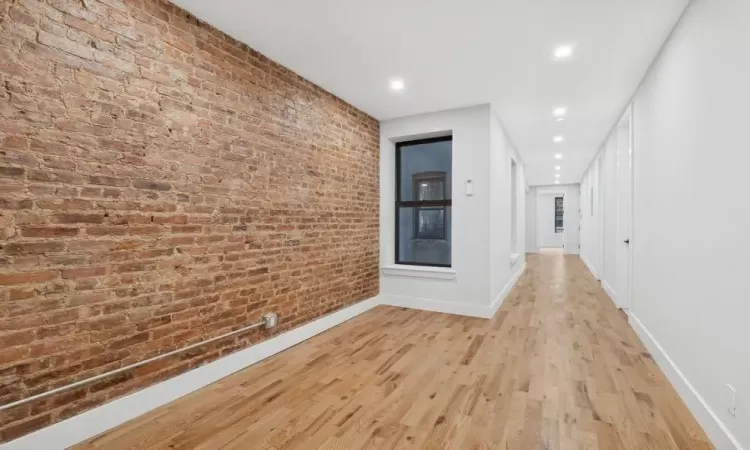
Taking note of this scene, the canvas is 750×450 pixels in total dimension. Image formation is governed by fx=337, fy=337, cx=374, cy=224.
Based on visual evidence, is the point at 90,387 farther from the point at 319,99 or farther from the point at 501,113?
the point at 501,113

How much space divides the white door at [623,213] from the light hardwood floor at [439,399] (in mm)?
1002

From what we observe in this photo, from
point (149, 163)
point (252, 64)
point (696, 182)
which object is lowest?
point (696, 182)

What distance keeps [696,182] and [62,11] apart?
3784mm

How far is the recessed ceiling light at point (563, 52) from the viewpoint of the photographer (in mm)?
2801

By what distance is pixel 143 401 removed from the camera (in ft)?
7.03

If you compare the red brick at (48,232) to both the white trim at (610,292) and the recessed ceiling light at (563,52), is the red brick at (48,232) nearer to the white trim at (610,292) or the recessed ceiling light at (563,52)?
the recessed ceiling light at (563,52)

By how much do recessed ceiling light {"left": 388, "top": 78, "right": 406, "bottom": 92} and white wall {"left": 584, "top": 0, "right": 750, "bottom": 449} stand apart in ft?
7.34

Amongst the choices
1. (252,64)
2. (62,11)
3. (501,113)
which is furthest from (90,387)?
(501,113)

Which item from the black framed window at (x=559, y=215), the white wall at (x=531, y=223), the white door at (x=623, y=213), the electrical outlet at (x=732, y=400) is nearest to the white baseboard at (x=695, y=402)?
the electrical outlet at (x=732, y=400)

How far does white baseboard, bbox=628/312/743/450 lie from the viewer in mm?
1715

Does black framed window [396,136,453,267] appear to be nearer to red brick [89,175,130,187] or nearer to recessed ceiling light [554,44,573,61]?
recessed ceiling light [554,44,573,61]

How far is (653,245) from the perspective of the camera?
2980 millimetres

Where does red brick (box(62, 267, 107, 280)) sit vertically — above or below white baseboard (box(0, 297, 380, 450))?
above

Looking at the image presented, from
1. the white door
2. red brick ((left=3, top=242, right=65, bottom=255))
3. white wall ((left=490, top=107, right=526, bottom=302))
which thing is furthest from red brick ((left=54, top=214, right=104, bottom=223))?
the white door
